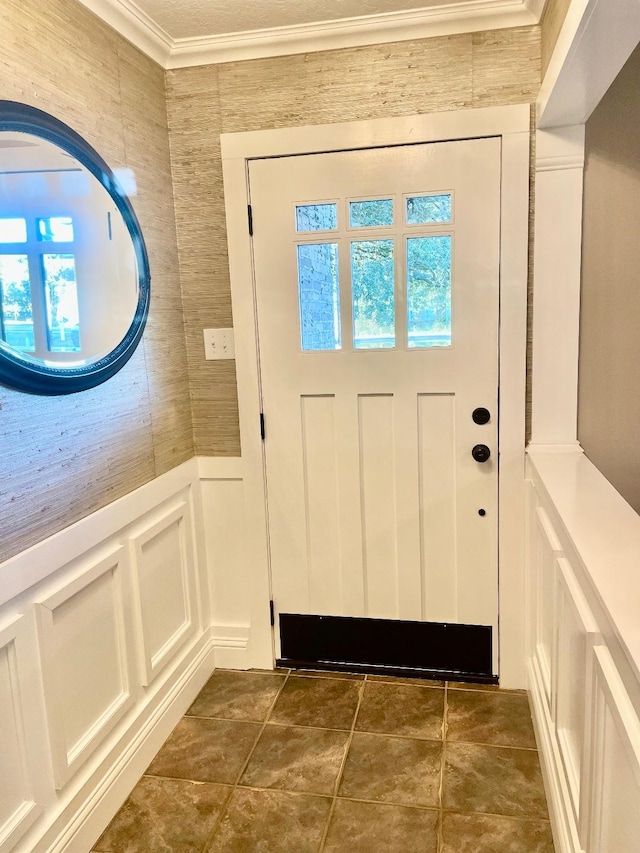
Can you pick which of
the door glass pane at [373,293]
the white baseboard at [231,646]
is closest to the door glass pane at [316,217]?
the door glass pane at [373,293]

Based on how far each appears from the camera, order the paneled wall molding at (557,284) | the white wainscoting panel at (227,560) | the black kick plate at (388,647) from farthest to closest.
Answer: the white wainscoting panel at (227,560) < the black kick plate at (388,647) < the paneled wall molding at (557,284)

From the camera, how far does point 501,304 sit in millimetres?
2199

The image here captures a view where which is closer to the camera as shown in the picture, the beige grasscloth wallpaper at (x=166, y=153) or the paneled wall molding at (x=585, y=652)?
the paneled wall molding at (x=585, y=652)

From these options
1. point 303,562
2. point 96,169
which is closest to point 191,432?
point 303,562

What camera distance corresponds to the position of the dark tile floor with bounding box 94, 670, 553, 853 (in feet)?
5.76

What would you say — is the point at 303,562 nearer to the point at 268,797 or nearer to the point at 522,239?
the point at 268,797

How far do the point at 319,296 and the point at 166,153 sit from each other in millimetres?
770

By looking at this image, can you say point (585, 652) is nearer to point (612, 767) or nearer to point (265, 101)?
point (612, 767)

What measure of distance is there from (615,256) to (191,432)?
63.1 inches

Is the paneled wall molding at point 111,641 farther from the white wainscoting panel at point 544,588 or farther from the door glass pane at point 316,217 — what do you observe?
the white wainscoting panel at point 544,588

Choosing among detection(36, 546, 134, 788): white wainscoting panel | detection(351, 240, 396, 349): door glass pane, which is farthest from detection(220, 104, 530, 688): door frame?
detection(36, 546, 134, 788): white wainscoting panel

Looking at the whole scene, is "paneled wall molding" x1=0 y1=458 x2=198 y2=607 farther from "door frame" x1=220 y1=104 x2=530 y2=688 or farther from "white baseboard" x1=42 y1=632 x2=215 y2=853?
"white baseboard" x1=42 y1=632 x2=215 y2=853

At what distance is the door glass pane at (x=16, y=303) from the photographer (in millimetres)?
1465

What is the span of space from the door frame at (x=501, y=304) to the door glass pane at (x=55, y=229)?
0.74 meters
